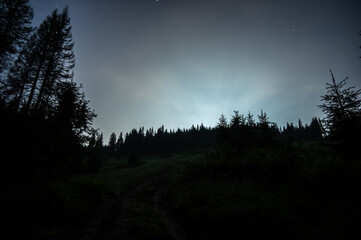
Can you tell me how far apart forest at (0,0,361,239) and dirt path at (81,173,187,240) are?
1.7 inches

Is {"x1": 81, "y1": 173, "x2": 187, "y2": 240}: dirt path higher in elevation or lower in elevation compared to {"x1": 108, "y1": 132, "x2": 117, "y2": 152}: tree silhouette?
lower

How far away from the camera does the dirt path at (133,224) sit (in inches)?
199

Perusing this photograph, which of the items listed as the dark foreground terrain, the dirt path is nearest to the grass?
the dark foreground terrain

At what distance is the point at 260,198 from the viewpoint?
5879 millimetres

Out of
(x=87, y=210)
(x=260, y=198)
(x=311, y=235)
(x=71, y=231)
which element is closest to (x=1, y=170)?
(x=87, y=210)

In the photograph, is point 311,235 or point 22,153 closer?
point 311,235

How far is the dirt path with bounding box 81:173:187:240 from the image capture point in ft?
16.6

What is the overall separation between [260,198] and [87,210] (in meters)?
7.74

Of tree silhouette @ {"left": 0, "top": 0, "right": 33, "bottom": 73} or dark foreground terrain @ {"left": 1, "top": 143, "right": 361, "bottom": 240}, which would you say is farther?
tree silhouette @ {"left": 0, "top": 0, "right": 33, "bottom": 73}

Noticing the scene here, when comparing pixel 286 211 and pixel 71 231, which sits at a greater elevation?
pixel 286 211

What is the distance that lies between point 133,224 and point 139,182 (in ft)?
34.0

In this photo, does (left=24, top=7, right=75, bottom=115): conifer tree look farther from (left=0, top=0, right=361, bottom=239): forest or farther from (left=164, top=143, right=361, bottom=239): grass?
(left=164, top=143, right=361, bottom=239): grass

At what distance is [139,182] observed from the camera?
15.7 meters

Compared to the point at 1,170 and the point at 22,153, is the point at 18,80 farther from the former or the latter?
the point at 1,170
